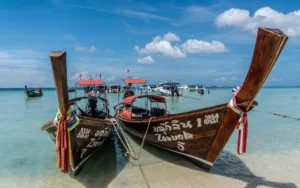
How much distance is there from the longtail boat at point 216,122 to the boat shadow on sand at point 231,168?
2.32ft

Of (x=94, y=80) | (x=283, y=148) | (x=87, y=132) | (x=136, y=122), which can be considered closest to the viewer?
(x=87, y=132)

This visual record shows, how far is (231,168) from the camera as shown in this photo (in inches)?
298

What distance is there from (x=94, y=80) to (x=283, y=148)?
1245cm

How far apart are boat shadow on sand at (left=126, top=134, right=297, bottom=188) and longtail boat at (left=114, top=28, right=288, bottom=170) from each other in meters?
0.71

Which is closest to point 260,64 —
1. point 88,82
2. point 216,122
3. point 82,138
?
point 216,122

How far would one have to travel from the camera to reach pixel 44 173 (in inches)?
298

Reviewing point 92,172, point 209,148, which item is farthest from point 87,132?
point 209,148

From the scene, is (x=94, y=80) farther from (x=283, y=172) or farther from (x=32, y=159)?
(x=283, y=172)

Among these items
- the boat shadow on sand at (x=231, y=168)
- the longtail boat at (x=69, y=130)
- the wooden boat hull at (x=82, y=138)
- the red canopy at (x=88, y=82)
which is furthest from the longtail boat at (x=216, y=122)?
the red canopy at (x=88, y=82)

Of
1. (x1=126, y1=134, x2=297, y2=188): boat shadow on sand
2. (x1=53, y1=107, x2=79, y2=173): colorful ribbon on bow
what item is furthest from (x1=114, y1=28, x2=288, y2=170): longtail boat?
(x1=53, y1=107, x2=79, y2=173): colorful ribbon on bow

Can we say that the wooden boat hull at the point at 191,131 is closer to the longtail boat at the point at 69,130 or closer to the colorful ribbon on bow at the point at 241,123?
the colorful ribbon on bow at the point at 241,123

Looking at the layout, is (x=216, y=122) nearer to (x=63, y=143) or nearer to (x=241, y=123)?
(x=241, y=123)

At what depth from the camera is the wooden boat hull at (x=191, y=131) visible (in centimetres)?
602

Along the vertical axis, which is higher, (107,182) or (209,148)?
(209,148)
